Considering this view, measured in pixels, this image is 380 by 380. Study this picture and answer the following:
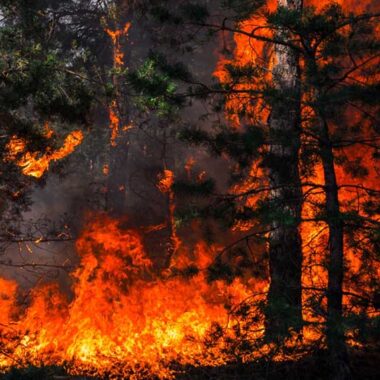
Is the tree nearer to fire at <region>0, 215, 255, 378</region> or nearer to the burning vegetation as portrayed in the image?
the burning vegetation

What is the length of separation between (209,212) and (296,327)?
7.82 ft

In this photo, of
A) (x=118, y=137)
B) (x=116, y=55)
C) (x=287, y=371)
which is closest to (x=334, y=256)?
(x=287, y=371)

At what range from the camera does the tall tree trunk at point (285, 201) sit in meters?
5.75

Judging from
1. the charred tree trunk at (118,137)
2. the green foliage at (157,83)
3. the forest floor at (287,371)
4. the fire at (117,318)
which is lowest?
the forest floor at (287,371)

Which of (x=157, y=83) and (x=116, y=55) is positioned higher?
(x=116, y=55)

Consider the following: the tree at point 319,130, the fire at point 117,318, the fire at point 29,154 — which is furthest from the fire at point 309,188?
the fire at point 29,154

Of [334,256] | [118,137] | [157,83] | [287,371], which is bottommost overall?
[287,371]

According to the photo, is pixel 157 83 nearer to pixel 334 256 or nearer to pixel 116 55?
pixel 334 256

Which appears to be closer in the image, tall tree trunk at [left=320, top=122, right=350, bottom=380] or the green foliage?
tall tree trunk at [left=320, top=122, right=350, bottom=380]

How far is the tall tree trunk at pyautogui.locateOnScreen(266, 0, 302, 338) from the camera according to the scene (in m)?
5.75

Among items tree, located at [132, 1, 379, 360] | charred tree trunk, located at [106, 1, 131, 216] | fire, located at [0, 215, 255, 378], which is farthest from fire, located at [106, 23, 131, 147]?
tree, located at [132, 1, 379, 360]

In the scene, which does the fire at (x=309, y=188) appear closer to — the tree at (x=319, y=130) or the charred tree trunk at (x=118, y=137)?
the tree at (x=319, y=130)

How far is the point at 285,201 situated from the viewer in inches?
269

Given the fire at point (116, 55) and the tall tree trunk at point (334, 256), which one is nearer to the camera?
the tall tree trunk at point (334, 256)
